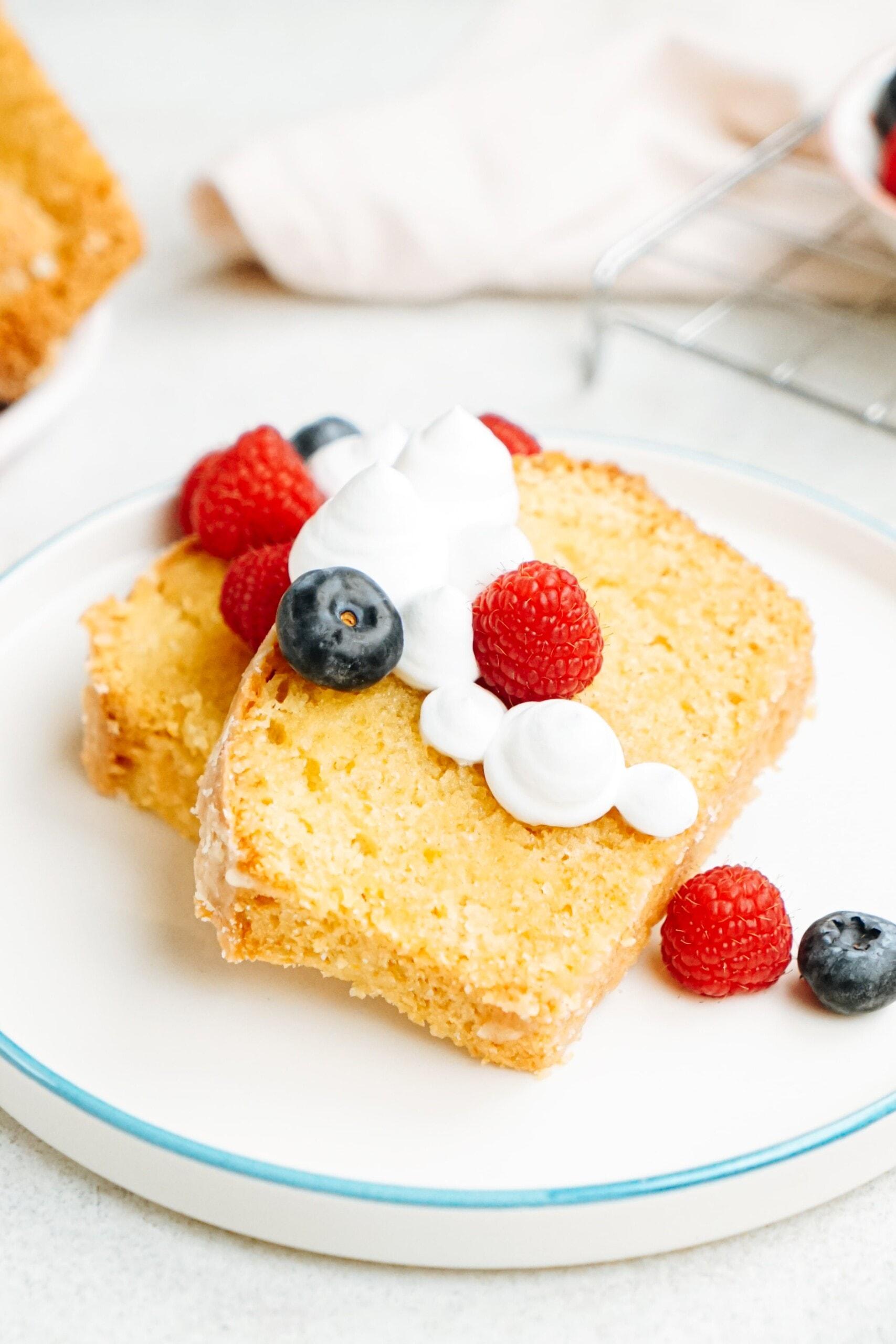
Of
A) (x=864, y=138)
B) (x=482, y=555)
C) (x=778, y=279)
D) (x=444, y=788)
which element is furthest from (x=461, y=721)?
(x=778, y=279)

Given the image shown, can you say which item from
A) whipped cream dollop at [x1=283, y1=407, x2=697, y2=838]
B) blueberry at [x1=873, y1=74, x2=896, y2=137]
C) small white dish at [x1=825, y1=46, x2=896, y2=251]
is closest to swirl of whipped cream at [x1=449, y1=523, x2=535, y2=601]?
whipped cream dollop at [x1=283, y1=407, x2=697, y2=838]

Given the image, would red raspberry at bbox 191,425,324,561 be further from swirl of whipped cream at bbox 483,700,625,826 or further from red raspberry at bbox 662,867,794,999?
red raspberry at bbox 662,867,794,999

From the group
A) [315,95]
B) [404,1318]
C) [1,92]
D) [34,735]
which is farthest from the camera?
[315,95]

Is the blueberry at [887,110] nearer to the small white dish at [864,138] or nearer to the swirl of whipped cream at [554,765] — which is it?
the small white dish at [864,138]

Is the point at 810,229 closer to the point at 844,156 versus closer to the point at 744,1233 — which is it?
the point at 844,156

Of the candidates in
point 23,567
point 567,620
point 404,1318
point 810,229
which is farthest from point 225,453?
point 810,229

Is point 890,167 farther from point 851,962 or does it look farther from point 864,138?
point 851,962
